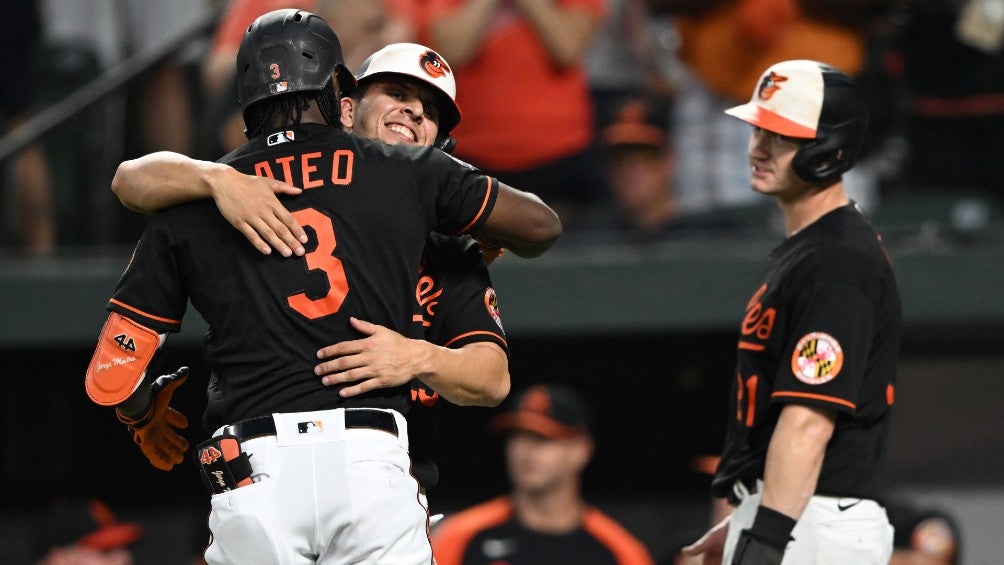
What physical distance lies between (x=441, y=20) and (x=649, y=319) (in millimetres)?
1677

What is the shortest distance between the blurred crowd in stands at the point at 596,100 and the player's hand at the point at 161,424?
2891 millimetres

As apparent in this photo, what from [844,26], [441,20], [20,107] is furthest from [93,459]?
[844,26]

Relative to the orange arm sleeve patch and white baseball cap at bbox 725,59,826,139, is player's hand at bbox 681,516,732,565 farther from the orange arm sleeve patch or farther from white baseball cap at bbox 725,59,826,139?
the orange arm sleeve patch

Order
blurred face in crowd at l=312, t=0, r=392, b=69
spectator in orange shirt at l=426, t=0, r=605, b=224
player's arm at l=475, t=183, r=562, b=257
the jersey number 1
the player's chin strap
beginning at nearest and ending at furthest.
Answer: player's arm at l=475, t=183, r=562, b=257, the player's chin strap, the jersey number 1, blurred face in crowd at l=312, t=0, r=392, b=69, spectator in orange shirt at l=426, t=0, r=605, b=224

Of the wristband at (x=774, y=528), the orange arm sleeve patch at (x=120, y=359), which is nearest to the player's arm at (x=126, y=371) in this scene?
the orange arm sleeve patch at (x=120, y=359)

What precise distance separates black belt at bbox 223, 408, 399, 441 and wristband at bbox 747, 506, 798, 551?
104cm

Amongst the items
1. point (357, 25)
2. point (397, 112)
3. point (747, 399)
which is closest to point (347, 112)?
point (397, 112)

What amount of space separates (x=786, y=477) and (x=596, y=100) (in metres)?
3.96

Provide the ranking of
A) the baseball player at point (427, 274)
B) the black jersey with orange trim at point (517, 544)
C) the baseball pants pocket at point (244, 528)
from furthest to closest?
the black jersey with orange trim at point (517, 544)
the baseball player at point (427, 274)
the baseball pants pocket at point (244, 528)

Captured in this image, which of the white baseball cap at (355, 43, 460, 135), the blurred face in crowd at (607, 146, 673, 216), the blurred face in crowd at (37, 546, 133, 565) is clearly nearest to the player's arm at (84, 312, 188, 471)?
the white baseball cap at (355, 43, 460, 135)

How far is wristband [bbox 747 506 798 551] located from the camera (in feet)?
11.4

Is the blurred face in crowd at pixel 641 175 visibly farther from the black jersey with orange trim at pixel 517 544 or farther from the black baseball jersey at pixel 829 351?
the black baseball jersey at pixel 829 351

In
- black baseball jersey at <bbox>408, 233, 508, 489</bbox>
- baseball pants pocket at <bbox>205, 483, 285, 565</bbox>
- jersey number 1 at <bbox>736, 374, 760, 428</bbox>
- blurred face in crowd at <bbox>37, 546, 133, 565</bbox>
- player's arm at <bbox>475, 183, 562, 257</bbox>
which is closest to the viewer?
baseball pants pocket at <bbox>205, 483, 285, 565</bbox>

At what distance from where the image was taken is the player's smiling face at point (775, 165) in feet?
12.5
